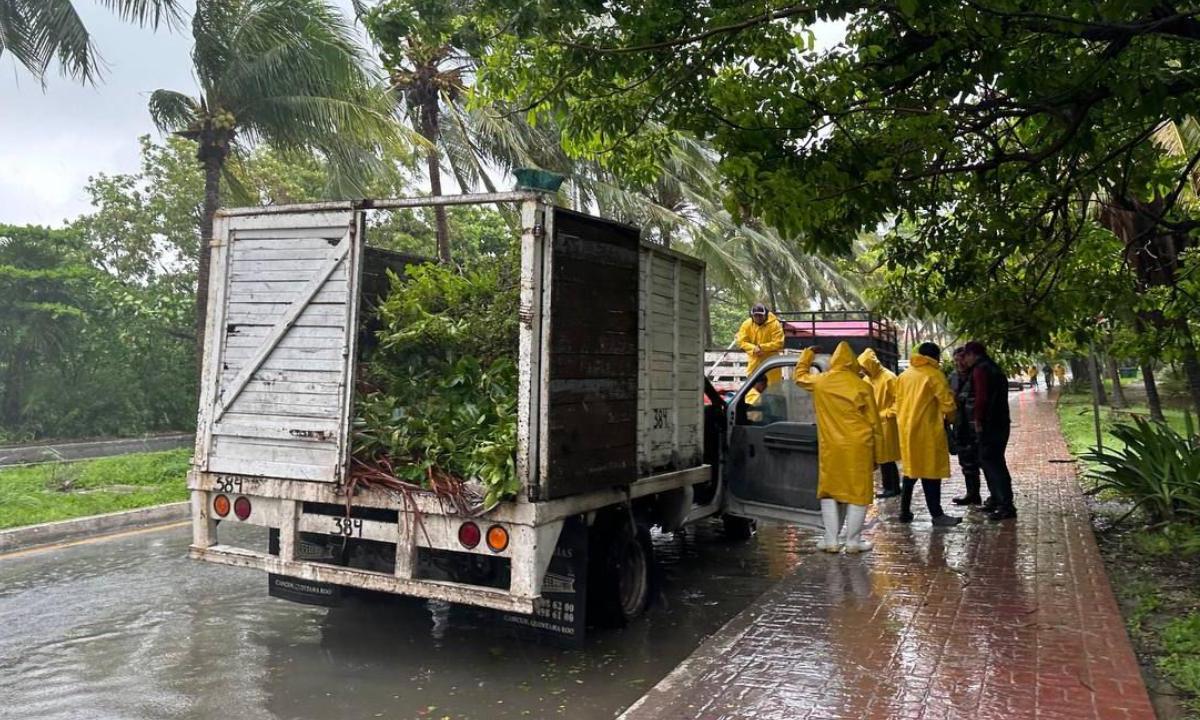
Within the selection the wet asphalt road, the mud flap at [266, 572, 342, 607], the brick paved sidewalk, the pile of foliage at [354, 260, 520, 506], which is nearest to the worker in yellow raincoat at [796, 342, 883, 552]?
the brick paved sidewalk

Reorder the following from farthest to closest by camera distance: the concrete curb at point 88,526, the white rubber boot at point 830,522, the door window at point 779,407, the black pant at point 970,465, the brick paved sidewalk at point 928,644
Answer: the black pant at point 970,465, the concrete curb at point 88,526, the door window at point 779,407, the white rubber boot at point 830,522, the brick paved sidewalk at point 928,644

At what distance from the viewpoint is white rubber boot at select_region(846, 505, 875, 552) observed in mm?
7223

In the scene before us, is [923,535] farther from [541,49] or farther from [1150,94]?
[541,49]

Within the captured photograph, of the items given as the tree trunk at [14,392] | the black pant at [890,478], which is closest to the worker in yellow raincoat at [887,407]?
the black pant at [890,478]

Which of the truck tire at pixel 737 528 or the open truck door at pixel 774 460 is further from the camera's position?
the truck tire at pixel 737 528

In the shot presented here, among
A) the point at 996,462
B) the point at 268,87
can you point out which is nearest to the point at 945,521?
the point at 996,462

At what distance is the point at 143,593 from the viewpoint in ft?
21.5

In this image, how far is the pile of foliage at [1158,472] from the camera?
754cm

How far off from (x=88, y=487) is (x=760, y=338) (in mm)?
8392

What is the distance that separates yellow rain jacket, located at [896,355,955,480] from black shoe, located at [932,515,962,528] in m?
0.42

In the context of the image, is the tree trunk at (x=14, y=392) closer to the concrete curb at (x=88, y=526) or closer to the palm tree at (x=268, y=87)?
the palm tree at (x=268, y=87)

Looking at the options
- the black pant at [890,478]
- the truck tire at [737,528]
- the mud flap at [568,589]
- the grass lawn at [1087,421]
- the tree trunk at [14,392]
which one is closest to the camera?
the mud flap at [568,589]

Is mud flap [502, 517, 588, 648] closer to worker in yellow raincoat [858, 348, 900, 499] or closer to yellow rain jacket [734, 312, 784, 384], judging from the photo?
worker in yellow raincoat [858, 348, 900, 499]

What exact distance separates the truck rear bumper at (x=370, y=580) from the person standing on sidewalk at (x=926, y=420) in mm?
5041
